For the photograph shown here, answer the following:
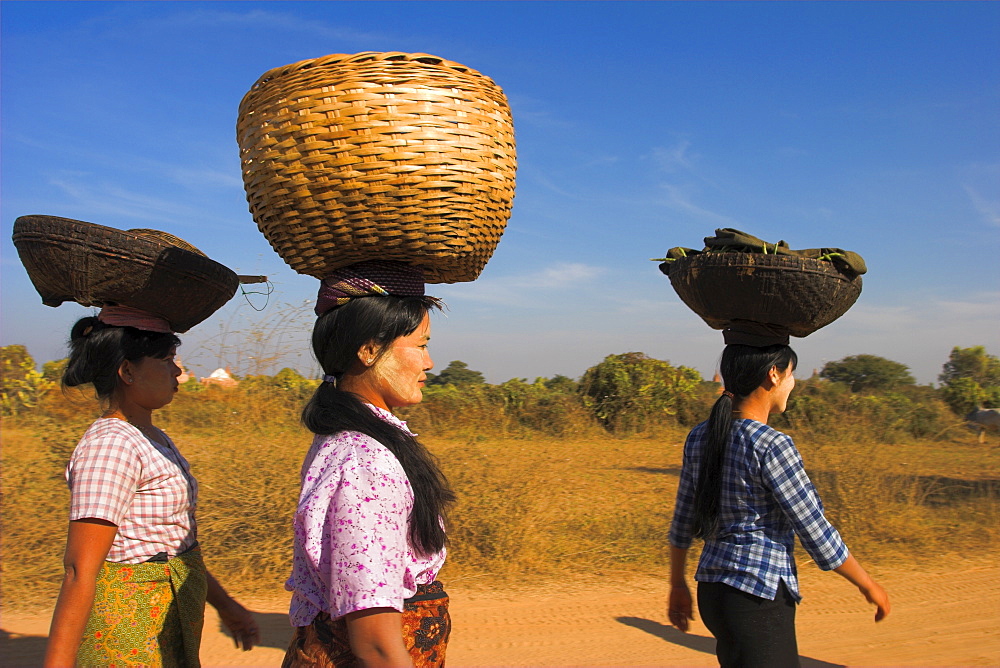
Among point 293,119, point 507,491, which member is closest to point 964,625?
point 507,491

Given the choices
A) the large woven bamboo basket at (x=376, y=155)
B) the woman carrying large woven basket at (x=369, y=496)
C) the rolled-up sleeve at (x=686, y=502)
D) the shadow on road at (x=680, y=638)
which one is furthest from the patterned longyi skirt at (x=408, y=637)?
the shadow on road at (x=680, y=638)

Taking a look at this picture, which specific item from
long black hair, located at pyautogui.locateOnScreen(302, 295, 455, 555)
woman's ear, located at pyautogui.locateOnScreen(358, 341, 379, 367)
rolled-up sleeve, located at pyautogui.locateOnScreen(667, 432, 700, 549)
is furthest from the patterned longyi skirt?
rolled-up sleeve, located at pyautogui.locateOnScreen(667, 432, 700, 549)

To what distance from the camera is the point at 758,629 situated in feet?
7.39

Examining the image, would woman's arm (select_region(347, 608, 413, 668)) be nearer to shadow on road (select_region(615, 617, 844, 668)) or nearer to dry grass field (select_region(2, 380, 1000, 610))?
shadow on road (select_region(615, 617, 844, 668))

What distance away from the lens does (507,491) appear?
6621mm

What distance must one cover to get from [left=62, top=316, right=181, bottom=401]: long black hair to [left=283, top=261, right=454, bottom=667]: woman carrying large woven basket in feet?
2.53

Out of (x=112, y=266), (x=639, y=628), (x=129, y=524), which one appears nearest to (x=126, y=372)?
(x=112, y=266)

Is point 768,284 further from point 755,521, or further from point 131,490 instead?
point 131,490

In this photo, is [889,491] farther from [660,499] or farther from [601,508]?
[601,508]

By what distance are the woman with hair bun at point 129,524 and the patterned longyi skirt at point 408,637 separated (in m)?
0.62

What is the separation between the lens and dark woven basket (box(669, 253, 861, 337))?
224 centimetres

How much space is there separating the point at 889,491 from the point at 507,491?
345cm

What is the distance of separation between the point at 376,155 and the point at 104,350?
3.86 ft

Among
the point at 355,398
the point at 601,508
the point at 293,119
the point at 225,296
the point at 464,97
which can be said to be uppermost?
the point at 464,97
